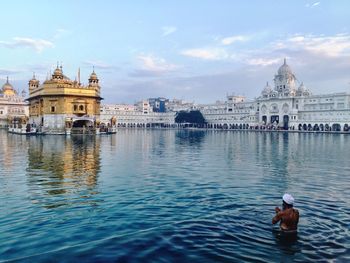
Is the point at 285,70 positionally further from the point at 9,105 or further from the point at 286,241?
the point at 286,241

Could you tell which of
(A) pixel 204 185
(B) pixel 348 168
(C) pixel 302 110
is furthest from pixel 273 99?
(A) pixel 204 185

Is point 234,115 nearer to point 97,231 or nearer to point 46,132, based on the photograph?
point 46,132

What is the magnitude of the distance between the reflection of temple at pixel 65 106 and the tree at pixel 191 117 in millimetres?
84302

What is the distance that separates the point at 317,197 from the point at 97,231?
A: 8.00 m

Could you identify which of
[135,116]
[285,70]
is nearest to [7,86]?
[135,116]

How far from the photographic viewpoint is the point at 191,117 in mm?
148375

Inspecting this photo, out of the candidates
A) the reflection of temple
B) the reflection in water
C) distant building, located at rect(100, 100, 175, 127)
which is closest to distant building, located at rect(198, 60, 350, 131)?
distant building, located at rect(100, 100, 175, 127)

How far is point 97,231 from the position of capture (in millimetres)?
8312

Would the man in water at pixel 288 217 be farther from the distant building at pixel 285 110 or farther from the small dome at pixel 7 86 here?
the small dome at pixel 7 86

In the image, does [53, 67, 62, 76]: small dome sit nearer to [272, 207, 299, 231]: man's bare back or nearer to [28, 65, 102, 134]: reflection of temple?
[28, 65, 102, 134]: reflection of temple

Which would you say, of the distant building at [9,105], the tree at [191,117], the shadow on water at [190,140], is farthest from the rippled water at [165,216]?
the tree at [191,117]

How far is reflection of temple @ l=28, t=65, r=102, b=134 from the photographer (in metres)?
60.9

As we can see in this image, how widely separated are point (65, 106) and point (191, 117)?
9138 cm

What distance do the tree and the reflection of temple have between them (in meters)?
84.3
